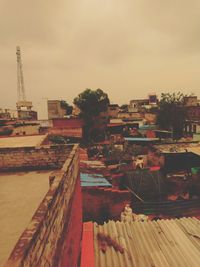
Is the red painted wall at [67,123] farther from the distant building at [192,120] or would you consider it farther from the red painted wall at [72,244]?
the red painted wall at [72,244]

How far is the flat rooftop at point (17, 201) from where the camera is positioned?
397 cm

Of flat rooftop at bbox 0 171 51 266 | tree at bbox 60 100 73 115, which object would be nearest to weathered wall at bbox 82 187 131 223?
flat rooftop at bbox 0 171 51 266

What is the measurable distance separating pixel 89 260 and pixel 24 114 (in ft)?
138

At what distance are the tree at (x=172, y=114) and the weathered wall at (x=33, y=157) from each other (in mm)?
23963

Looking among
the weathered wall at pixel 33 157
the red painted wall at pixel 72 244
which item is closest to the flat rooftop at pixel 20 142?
the weathered wall at pixel 33 157

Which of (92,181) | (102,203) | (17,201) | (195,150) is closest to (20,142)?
(92,181)

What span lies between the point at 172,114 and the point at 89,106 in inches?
432

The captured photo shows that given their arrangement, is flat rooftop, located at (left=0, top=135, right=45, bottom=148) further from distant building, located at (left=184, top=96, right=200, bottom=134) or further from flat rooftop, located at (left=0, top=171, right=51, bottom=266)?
distant building, located at (left=184, top=96, right=200, bottom=134)

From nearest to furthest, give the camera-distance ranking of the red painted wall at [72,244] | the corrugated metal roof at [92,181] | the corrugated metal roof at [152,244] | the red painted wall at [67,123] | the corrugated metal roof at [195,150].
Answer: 1. the red painted wall at [72,244]
2. the corrugated metal roof at [152,244]
3. the corrugated metal roof at [92,181]
4. the corrugated metal roof at [195,150]
5. the red painted wall at [67,123]

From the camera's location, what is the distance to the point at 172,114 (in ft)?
102

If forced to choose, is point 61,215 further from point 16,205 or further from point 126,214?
point 126,214

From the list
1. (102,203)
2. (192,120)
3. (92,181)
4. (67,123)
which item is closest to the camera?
(102,203)

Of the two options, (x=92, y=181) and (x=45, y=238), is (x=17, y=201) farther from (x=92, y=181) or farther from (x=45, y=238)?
(x=92, y=181)

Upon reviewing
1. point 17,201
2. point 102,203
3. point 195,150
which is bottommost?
point 102,203
